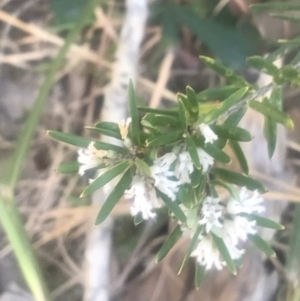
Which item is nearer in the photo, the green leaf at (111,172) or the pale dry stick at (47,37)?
the green leaf at (111,172)

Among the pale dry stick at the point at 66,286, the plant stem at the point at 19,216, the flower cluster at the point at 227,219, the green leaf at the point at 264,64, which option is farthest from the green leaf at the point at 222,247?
the pale dry stick at the point at 66,286

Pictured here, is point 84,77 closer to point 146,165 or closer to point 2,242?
point 2,242

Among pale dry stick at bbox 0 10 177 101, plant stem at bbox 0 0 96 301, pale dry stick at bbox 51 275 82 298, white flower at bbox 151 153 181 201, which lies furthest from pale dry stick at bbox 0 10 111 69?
white flower at bbox 151 153 181 201

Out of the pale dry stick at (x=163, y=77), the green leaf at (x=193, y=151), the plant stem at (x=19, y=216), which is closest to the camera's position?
the green leaf at (x=193, y=151)

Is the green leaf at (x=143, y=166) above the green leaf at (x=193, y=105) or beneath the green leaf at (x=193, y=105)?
beneath

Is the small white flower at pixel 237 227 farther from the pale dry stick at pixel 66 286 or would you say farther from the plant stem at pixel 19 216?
the pale dry stick at pixel 66 286

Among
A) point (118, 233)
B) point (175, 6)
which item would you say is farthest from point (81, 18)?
point (118, 233)

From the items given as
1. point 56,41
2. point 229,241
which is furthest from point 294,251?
point 56,41
